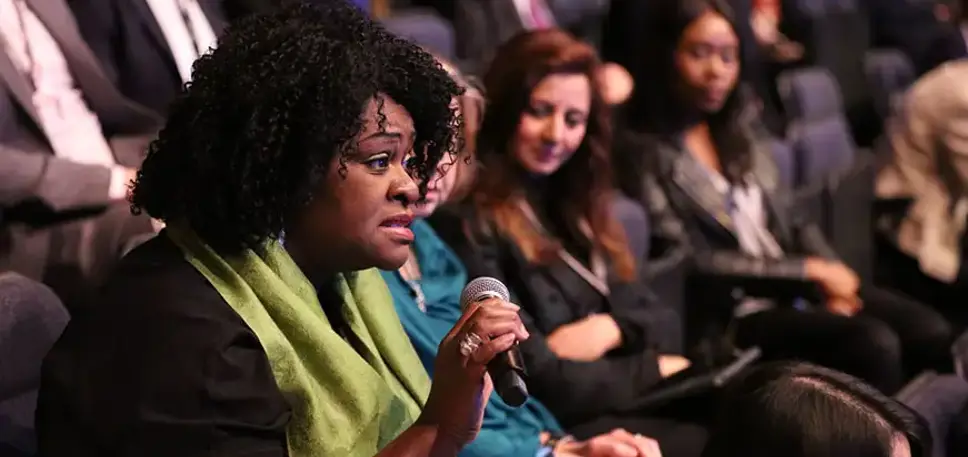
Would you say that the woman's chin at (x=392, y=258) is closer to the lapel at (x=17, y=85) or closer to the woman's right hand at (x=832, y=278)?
the lapel at (x=17, y=85)

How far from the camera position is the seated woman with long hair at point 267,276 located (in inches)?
27.9

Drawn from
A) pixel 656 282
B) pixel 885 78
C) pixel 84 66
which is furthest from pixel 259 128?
pixel 885 78

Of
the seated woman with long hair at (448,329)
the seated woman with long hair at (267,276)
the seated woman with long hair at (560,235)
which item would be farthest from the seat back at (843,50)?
the seated woman with long hair at (267,276)

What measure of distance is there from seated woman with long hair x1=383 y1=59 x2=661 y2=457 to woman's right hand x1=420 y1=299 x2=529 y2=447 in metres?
0.21

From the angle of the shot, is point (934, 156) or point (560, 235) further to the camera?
point (934, 156)

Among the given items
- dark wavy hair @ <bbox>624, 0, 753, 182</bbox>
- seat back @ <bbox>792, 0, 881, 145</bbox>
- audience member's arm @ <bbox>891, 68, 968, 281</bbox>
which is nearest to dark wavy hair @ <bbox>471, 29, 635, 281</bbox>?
dark wavy hair @ <bbox>624, 0, 753, 182</bbox>

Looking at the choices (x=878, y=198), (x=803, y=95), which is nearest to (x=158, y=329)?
(x=878, y=198)

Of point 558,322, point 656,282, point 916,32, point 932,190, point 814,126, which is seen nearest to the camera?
point 558,322

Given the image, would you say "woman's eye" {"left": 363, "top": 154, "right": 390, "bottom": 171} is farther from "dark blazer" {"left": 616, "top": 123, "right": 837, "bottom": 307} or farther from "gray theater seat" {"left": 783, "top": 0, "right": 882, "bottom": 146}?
"gray theater seat" {"left": 783, "top": 0, "right": 882, "bottom": 146}

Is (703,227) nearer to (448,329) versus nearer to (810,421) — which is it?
(448,329)

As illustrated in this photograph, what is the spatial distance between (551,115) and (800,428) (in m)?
0.65

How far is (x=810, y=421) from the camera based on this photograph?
0.78m

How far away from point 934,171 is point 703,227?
0.49 metres

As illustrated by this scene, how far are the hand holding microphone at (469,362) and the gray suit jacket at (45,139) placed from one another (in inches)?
19.7
